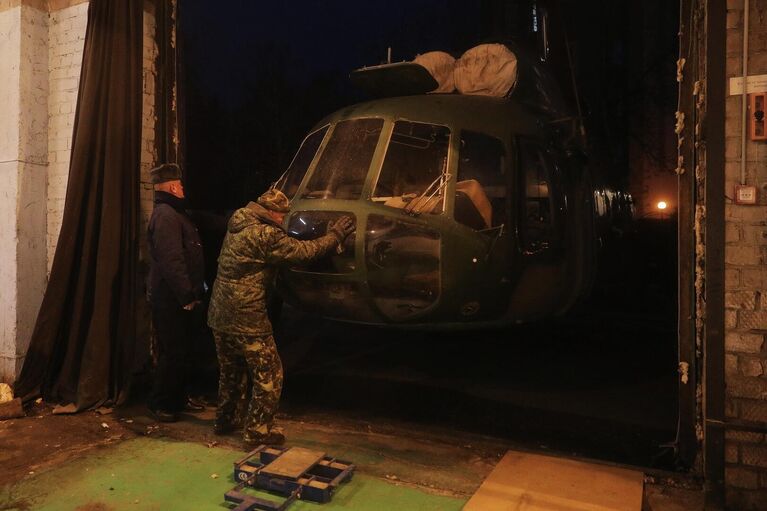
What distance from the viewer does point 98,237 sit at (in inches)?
215

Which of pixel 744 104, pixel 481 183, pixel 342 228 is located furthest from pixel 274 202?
pixel 744 104

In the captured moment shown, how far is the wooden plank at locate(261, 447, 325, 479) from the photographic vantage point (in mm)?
3773

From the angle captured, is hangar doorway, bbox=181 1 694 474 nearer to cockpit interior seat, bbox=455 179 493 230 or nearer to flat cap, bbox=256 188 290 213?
cockpit interior seat, bbox=455 179 493 230

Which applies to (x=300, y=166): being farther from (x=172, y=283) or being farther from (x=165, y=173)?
(x=172, y=283)

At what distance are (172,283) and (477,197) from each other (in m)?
2.59

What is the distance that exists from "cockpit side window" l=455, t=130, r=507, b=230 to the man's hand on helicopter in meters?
0.91

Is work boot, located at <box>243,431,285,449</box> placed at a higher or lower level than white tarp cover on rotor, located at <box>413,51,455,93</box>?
Answer: lower

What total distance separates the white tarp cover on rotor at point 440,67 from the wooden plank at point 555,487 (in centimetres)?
382

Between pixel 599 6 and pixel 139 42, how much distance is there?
19.7m

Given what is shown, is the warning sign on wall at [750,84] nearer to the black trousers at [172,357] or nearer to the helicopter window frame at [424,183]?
the helicopter window frame at [424,183]

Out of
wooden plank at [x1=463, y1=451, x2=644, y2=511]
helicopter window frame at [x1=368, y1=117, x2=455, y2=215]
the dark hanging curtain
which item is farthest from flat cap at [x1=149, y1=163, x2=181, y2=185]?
wooden plank at [x1=463, y1=451, x2=644, y2=511]

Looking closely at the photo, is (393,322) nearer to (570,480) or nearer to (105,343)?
(570,480)

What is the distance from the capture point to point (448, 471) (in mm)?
4207

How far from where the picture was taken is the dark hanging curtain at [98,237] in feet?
17.7
